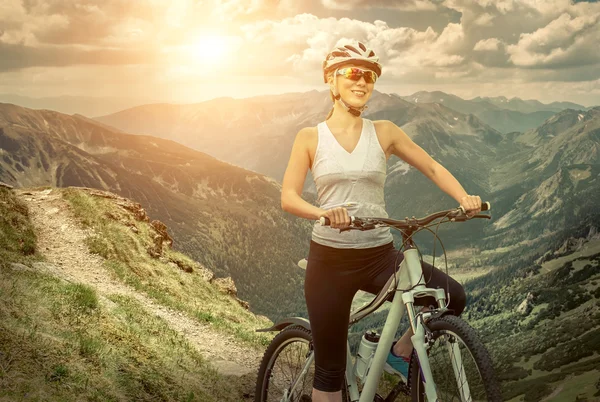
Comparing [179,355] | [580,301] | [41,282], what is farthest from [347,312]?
[580,301]

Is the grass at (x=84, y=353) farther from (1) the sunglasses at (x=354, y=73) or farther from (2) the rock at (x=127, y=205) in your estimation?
(2) the rock at (x=127, y=205)

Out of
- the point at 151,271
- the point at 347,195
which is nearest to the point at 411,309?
→ the point at 347,195

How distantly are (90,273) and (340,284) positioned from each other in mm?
18145

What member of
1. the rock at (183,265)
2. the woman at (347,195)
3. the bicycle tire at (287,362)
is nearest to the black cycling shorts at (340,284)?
the woman at (347,195)

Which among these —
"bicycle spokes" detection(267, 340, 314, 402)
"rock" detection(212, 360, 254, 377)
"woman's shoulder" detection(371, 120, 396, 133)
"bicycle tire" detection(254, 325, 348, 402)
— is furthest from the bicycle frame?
"rock" detection(212, 360, 254, 377)

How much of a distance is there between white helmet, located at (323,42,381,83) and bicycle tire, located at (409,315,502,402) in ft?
8.37

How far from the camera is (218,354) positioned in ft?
52.4

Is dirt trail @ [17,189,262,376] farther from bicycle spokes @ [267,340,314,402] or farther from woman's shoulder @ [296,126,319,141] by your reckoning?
→ woman's shoulder @ [296,126,319,141]

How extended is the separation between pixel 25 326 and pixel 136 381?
2322 millimetres

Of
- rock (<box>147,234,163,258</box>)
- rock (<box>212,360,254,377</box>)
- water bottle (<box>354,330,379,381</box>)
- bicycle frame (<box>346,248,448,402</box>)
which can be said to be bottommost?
rock (<box>147,234,163,258</box>)

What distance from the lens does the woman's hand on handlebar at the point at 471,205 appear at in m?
4.62

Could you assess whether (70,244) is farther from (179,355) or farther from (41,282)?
(179,355)

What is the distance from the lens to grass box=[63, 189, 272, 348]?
20.8m

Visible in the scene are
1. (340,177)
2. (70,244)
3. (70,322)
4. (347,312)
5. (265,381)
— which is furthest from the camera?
(70,244)
